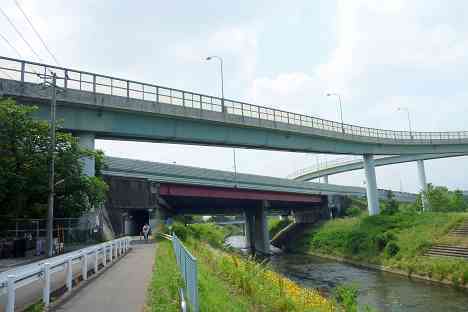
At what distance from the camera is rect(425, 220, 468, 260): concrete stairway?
30.7 m

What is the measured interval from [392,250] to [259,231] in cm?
3244

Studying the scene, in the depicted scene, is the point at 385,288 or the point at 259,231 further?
the point at 259,231

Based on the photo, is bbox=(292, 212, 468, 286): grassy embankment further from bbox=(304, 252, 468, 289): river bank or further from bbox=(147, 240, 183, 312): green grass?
bbox=(147, 240, 183, 312): green grass

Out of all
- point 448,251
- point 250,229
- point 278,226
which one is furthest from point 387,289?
point 278,226

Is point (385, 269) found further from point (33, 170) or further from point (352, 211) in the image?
point (352, 211)

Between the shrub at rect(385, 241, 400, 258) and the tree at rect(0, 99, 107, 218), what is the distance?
27028 mm

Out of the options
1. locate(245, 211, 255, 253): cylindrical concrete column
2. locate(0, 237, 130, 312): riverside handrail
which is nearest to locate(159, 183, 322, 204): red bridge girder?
locate(245, 211, 255, 253): cylindrical concrete column

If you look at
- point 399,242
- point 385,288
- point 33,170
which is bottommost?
point 385,288

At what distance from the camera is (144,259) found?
72.2 ft

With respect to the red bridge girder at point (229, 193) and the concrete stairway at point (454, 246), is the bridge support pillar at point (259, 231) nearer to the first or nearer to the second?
the red bridge girder at point (229, 193)

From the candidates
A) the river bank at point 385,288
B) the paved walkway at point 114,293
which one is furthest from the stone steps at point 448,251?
the paved walkway at point 114,293

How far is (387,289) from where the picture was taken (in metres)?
26.0

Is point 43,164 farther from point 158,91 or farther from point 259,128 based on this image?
point 259,128

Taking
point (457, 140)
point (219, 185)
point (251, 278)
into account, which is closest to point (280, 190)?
point (219, 185)
